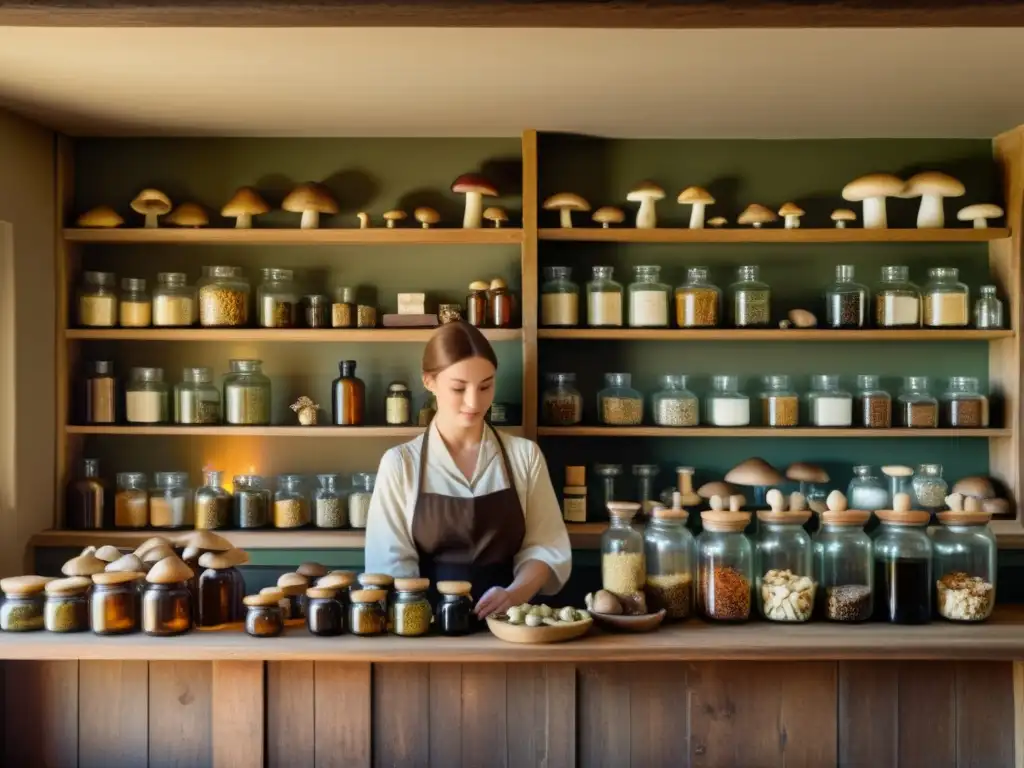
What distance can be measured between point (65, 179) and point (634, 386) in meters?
2.19

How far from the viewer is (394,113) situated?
336 centimetres

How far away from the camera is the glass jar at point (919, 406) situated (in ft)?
11.7

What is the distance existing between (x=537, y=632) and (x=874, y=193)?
2119 mm

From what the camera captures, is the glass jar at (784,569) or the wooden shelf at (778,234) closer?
the glass jar at (784,569)

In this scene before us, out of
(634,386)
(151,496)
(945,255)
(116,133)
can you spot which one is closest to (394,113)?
(116,133)

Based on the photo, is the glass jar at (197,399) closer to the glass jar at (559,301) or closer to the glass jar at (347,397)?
the glass jar at (347,397)

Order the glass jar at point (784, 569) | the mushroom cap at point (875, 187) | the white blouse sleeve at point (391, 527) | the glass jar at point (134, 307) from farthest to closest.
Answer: the glass jar at point (134, 307), the mushroom cap at point (875, 187), the white blouse sleeve at point (391, 527), the glass jar at point (784, 569)

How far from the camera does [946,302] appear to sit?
11.6ft

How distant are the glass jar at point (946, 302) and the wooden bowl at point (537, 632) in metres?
2.00

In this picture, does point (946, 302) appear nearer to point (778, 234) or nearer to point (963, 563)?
point (778, 234)

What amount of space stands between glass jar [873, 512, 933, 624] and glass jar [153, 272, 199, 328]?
2.39m

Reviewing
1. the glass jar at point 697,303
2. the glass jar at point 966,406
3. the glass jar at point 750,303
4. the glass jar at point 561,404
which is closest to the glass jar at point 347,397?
the glass jar at point 561,404

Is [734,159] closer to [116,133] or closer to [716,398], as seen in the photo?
[716,398]

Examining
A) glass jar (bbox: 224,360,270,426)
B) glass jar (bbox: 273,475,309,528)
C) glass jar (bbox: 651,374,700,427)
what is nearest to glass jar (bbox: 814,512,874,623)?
glass jar (bbox: 651,374,700,427)
